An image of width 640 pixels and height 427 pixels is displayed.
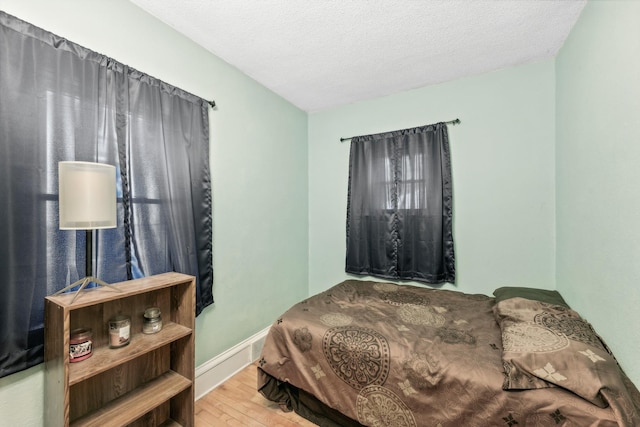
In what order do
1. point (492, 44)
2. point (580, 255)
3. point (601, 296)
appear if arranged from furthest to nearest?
point (492, 44)
point (580, 255)
point (601, 296)

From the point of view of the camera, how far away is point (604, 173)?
1.38m

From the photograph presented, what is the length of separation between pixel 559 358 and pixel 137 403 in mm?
2043

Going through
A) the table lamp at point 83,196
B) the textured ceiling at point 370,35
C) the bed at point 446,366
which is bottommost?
the bed at point 446,366

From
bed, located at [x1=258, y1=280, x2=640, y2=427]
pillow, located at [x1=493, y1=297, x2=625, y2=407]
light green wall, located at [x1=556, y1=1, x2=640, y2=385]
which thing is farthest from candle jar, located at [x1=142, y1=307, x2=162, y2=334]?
light green wall, located at [x1=556, y1=1, x2=640, y2=385]

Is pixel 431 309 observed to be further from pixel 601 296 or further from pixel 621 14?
pixel 621 14

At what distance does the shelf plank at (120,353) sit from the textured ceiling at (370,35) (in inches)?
78.4

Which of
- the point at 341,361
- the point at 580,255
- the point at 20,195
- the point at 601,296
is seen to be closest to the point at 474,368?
the point at 341,361

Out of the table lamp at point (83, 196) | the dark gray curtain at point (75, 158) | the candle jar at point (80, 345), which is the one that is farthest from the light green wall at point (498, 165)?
the candle jar at point (80, 345)

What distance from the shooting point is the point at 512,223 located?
7.68 feet

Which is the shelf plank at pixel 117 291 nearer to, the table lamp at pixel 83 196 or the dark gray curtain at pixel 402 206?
the table lamp at pixel 83 196

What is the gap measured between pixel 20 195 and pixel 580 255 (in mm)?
3090

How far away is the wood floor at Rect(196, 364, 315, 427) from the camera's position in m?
1.68

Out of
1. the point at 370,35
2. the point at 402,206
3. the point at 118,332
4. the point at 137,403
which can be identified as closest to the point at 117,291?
the point at 118,332

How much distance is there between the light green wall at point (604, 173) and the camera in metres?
1.14
